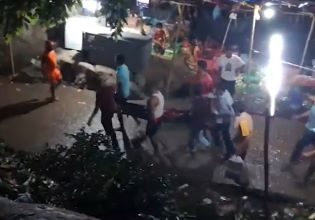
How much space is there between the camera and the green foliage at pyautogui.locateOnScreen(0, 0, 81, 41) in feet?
20.3

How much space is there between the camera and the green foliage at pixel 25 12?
6.19 meters

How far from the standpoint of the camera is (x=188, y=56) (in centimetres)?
1767

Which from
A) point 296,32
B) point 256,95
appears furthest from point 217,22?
point 256,95

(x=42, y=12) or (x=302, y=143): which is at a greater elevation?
(x=42, y=12)

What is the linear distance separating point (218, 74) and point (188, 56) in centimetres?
319

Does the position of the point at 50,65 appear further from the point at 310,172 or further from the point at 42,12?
the point at 310,172

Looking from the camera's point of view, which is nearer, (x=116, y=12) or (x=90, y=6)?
(x=116, y=12)

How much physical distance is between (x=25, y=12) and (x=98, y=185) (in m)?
3.09

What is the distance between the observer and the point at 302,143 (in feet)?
35.8

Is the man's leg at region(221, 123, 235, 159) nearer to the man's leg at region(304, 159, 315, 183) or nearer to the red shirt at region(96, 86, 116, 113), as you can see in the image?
the man's leg at region(304, 159, 315, 183)

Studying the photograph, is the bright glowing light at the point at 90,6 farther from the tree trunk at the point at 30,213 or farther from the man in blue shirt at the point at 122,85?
the tree trunk at the point at 30,213

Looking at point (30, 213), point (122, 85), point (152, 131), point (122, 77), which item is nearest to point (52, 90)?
point (122, 85)

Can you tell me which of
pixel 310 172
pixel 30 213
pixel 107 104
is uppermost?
pixel 30 213

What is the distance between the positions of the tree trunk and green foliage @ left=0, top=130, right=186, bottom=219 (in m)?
2.76
